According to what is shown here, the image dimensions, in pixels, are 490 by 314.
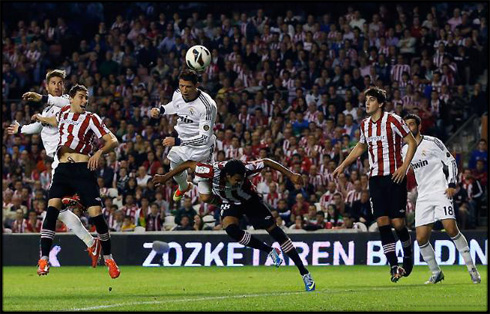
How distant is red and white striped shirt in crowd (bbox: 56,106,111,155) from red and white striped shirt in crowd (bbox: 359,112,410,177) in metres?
3.41

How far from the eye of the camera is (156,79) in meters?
26.9

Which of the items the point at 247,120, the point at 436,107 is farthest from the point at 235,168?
the point at 247,120

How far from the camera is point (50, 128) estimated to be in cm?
1405

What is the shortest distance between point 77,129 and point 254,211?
242 centimetres

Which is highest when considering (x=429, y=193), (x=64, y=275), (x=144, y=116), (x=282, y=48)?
(x=282, y=48)

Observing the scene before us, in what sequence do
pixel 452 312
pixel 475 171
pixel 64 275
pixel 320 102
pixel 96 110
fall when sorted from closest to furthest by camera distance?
pixel 452 312
pixel 64 275
pixel 475 171
pixel 320 102
pixel 96 110

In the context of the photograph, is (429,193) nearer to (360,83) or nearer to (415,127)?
(415,127)

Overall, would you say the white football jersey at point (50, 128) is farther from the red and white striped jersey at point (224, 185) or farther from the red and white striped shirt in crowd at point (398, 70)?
the red and white striped shirt in crowd at point (398, 70)

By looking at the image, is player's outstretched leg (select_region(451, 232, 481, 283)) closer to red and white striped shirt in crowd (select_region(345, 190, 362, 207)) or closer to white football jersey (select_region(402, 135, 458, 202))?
white football jersey (select_region(402, 135, 458, 202))

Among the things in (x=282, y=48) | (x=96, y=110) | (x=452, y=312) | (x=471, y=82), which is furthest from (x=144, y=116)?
(x=452, y=312)

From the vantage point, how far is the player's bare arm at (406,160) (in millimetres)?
13430

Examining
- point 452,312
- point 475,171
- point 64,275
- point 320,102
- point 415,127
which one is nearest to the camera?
point 452,312

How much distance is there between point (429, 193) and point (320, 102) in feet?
33.7

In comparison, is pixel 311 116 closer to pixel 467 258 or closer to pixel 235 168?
pixel 467 258
